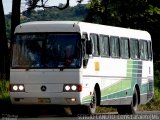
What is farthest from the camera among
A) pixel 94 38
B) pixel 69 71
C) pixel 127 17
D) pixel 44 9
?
pixel 127 17

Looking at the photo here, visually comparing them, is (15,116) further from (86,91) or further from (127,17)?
(127,17)

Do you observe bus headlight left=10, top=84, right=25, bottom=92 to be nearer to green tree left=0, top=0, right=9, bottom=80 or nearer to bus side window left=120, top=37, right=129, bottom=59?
bus side window left=120, top=37, right=129, bottom=59

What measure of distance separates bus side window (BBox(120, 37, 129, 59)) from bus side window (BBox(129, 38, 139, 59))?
1.26ft

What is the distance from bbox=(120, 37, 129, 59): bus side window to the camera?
27.4 meters

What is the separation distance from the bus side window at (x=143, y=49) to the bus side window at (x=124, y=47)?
175 cm

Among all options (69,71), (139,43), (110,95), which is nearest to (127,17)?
(139,43)

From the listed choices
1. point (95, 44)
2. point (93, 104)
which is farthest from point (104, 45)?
point (93, 104)

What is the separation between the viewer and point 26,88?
23.0 meters

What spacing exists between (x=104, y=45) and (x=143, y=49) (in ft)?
16.2

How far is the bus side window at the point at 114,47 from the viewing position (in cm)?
2633

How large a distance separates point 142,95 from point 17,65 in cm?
795

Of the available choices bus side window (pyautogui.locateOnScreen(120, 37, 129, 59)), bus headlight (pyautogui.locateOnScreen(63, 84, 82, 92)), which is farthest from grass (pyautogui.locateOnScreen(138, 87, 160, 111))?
bus headlight (pyautogui.locateOnScreen(63, 84, 82, 92))

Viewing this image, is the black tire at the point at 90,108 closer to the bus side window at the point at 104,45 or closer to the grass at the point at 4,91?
the bus side window at the point at 104,45

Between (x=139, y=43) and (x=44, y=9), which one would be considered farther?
(x=44, y=9)
